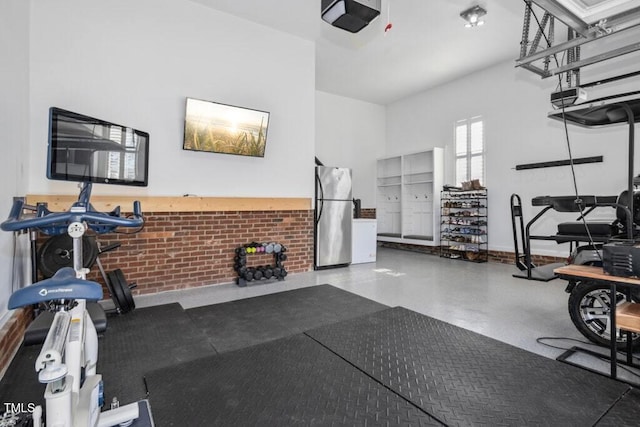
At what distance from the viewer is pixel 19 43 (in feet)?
10.5

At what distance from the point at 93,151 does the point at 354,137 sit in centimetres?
667

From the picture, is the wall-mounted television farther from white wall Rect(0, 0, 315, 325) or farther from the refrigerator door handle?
the refrigerator door handle

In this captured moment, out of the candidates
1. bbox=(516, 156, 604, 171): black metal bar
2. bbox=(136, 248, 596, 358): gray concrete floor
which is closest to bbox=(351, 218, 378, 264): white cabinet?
bbox=(136, 248, 596, 358): gray concrete floor

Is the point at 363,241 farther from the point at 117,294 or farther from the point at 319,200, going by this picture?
the point at 117,294

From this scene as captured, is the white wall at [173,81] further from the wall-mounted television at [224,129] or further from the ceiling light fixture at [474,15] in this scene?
the ceiling light fixture at [474,15]

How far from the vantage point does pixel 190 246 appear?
15.2 feet

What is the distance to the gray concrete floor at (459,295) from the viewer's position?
3.17 m

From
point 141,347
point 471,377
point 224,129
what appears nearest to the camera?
point 471,377

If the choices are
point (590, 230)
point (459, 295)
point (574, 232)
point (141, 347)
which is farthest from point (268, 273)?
point (590, 230)

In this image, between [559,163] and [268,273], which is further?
[559,163]

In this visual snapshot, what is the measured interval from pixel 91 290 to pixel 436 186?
751cm

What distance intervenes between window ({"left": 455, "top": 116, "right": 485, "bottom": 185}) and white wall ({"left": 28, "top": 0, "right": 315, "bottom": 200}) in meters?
3.85

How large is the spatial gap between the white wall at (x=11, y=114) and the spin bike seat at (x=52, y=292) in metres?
1.78

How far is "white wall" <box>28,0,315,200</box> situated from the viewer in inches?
148
